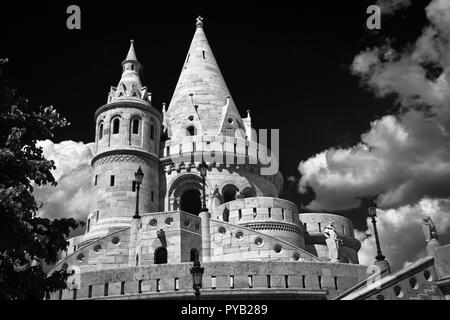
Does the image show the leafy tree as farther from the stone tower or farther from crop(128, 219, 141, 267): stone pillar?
the stone tower

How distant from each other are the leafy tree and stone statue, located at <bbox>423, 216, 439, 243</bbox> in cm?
993

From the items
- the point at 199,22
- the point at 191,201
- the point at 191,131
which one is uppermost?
the point at 199,22

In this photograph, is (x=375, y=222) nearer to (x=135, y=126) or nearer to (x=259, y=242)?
(x=259, y=242)

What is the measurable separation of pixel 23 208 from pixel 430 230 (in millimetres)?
11251

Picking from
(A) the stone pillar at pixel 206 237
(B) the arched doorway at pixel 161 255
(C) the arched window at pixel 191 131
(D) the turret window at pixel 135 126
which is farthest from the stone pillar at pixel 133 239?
(C) the arched window at pixel 191 131

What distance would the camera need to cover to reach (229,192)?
3036 cm

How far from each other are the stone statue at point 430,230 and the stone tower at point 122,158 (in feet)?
52.5

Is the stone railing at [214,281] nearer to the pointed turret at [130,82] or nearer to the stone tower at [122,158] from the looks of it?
the stone tower at [122,158]

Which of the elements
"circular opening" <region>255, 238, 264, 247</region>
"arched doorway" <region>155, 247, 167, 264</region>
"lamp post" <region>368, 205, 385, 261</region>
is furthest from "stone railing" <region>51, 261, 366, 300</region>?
"circular opening" <region>255, 238, 264, 247</region>

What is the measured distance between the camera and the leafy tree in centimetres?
964

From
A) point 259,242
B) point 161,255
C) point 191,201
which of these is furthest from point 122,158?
point 259,242
